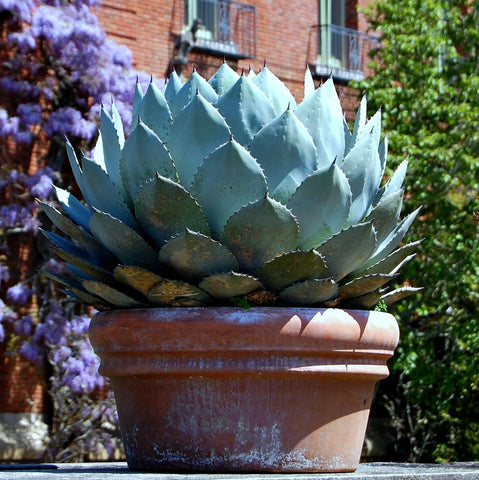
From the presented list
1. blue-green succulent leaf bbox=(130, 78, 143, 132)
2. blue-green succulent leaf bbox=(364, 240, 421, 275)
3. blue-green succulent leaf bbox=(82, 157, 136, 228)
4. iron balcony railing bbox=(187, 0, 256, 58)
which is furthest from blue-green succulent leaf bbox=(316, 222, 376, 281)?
iron balcony railing bbox=(187, 0, 256, 58)

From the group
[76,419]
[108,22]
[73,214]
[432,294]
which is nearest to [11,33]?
[108,22]

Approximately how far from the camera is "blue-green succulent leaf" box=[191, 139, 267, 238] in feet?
8.12

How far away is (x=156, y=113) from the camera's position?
2730mm

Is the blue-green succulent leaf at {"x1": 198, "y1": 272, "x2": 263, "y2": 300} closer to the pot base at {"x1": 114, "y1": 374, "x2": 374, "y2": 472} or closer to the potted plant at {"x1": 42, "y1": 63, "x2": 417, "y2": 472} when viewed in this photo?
the potted plant at {"x1": 42, "y1": 63, "x2": 417, "y2": 472}

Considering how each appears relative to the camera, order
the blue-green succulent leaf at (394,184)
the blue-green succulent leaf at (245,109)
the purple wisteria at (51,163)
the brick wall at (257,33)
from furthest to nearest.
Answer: the brick wall at (257,33) < the purple wisteria at (51,163) < the blue-green succulent leaf at (394,184) < the blue-green succulent leaf at (245,109)

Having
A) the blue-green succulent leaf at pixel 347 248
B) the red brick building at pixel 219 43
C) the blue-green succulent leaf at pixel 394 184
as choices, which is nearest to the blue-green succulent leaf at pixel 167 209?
the blue-green succulent leaf at pixel 347 248

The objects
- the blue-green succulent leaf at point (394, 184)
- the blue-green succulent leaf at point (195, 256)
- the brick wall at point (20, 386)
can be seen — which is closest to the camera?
the blue-green succulent leaf at point (195, 256)

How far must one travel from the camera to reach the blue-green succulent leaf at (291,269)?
247cm

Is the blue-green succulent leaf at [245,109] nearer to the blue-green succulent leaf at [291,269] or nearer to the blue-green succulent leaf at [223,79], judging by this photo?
the blue-green succulent leaf at [223,79]

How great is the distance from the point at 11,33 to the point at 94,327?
9.45 m

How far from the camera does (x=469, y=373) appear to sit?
403 inches

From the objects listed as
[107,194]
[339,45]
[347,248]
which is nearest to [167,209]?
[107,194]

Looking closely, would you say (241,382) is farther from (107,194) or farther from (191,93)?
(191,93)

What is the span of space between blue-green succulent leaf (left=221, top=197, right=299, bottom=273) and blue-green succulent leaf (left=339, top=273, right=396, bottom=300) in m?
0.21
